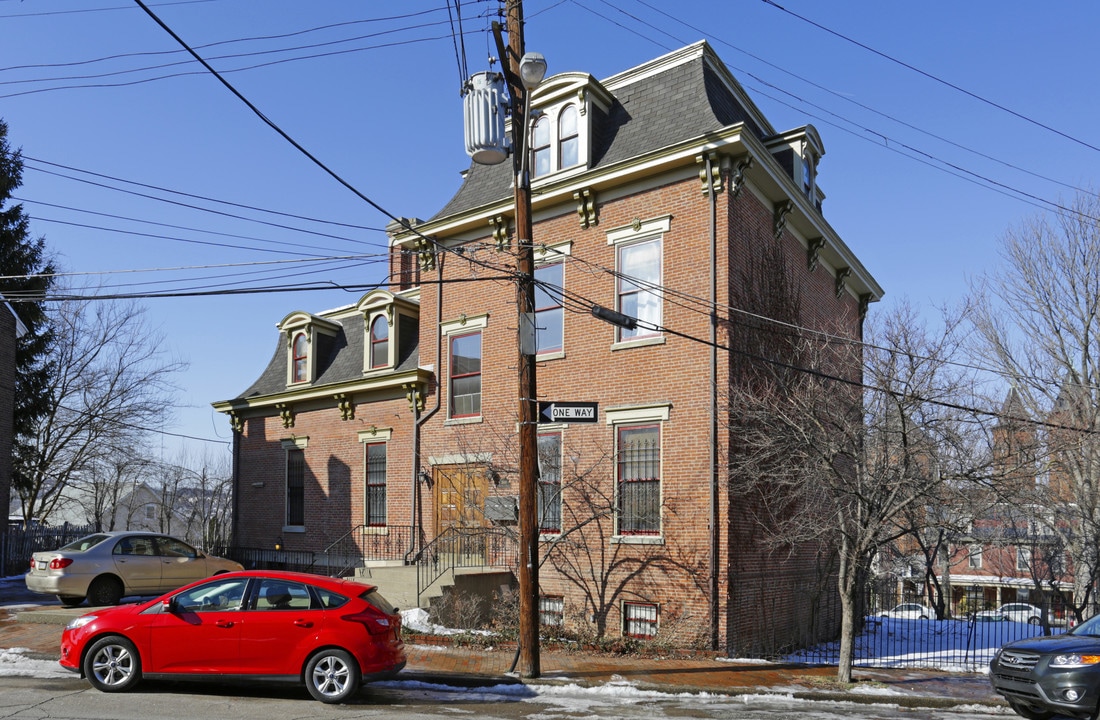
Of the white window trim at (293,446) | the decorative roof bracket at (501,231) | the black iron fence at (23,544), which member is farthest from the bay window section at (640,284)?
the black iron fence at (23,544)

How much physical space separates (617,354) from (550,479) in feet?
10.2

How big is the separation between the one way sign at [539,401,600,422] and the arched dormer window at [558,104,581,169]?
8068 millimetres

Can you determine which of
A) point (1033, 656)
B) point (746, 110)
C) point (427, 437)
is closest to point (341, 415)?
point (427, 437)

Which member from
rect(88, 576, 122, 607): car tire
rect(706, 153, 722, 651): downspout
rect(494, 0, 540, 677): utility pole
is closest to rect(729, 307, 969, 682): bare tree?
rect(706, 153, 722, 651): downspout

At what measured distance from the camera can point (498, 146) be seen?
12.2 meters

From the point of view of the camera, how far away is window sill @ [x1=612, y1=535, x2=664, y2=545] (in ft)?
53.8

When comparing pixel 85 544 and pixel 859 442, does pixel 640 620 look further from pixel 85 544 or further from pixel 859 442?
pixel 85 544

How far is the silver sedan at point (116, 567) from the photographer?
54.1 ft

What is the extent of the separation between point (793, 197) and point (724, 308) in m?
3.78

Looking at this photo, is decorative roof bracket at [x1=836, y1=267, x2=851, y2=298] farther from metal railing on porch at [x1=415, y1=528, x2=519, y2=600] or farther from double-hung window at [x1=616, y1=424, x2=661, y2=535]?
metal railing on porch at [x1=415, y1=528, x2=519, y2=600]

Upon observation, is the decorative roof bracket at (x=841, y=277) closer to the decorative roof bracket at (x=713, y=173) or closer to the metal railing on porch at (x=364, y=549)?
the decorative roof bracket at (x=713, y=173)

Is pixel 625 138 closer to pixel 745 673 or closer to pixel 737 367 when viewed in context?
pixel 737 367

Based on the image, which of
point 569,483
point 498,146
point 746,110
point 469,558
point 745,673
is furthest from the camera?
point 746,110

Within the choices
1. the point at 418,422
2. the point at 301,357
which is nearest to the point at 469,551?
the point at 418,422
